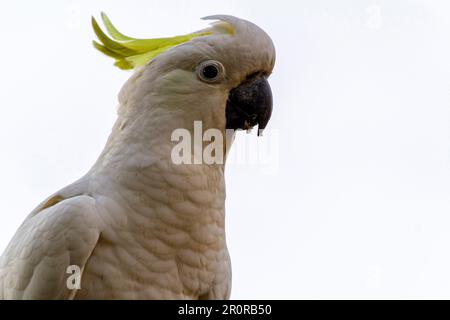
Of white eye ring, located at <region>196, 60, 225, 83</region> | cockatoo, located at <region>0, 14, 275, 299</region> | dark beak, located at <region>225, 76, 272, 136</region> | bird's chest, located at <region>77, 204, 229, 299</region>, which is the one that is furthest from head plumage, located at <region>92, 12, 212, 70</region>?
bird's chest, located at <region>77, 204, 229, 299</region>

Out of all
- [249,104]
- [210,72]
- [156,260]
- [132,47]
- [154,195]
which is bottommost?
[156,260]

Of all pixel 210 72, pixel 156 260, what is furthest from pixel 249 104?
pixel 156 260

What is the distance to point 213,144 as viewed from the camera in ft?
10.6

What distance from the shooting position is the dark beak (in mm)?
3277

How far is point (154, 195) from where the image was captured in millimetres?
2975

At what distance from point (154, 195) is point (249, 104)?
66 cm

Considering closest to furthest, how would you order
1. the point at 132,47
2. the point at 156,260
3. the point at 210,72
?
the point at 156,260
the point at 210,72
the point at 132,47

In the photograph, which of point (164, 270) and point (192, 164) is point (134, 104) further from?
→ point (164, 270)

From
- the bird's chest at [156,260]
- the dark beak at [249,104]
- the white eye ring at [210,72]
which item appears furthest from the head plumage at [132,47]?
the bird's chest at [156,260]

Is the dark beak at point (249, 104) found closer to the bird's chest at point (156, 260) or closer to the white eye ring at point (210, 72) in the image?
the white eye ring at point (210, 72)

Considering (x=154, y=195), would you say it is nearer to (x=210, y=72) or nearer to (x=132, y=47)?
(x=210, y=72)

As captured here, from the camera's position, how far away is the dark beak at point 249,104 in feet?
10.8

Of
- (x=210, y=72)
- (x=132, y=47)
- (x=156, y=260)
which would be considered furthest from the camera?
(x=132, y=47)
